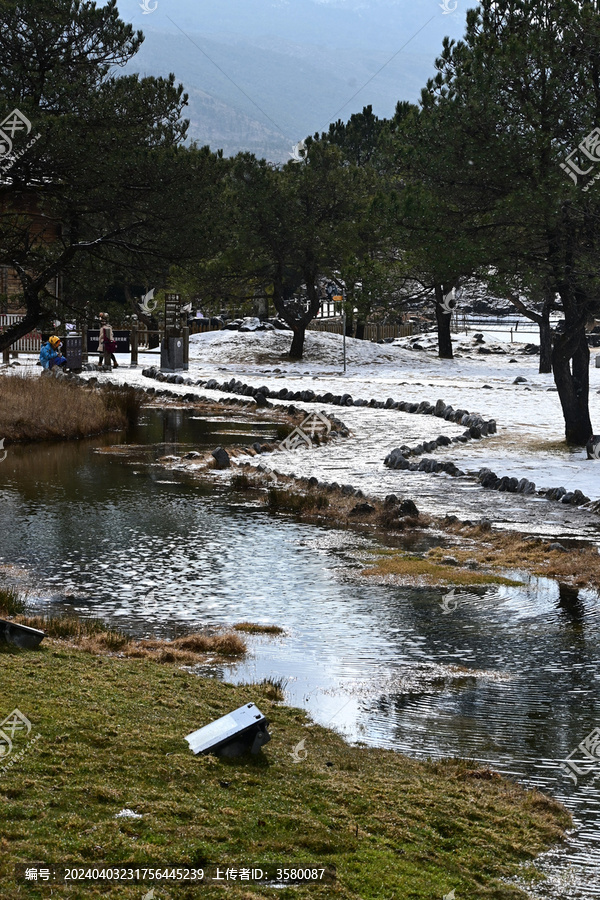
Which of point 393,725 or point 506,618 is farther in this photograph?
point 506,618

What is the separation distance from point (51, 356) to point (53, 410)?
1136 cm

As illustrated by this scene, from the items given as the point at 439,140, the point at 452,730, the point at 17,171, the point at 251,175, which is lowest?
the point at 452,730

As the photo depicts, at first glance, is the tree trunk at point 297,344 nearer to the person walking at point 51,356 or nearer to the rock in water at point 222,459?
the person walking at point 51,356

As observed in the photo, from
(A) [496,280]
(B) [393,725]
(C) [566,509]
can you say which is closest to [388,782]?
(B) [393,725]

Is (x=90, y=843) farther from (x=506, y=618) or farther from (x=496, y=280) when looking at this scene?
(x=496, y=280)

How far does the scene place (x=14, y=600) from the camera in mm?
9734

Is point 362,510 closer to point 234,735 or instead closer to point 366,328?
point 234,735

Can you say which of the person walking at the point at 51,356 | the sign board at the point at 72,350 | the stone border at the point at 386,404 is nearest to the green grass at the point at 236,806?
the stone border at the point at 386,404

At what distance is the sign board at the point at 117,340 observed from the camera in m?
43.9

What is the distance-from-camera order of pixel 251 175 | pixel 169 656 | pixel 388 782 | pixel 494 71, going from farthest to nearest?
pixel 251 175, pixel 494 71, pixel 169 656, pixel 388 782

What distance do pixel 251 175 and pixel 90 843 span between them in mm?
39903

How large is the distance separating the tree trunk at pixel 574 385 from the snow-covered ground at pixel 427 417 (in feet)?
1.80

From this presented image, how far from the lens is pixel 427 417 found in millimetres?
27672

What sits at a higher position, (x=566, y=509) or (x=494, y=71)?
(x=494, y=71)
